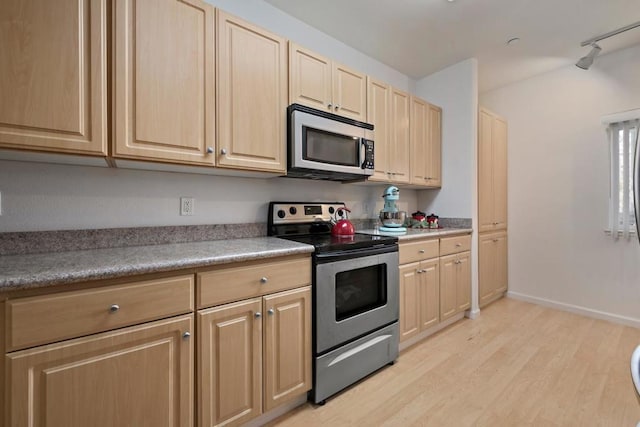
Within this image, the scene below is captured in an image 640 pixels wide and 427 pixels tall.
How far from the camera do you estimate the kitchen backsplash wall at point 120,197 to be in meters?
1.29

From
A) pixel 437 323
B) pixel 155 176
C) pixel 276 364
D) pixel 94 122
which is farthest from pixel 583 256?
pixel 94 122

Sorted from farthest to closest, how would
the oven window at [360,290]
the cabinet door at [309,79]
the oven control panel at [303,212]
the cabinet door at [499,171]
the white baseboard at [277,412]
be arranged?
the cabinet door at [499,171]
the oven control panel at [303,212]
the cabinet door at [309,79]
the oven window at [360,290]
the white baseboard at [277,412]

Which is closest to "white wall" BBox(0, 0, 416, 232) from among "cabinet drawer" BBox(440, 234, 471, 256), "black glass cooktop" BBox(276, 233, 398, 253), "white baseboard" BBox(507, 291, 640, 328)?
"black glass cooktop" BBox(276, 233, 398, 253)

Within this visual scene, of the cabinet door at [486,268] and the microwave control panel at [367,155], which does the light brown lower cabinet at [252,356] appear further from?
the cabinet door at [486,268]

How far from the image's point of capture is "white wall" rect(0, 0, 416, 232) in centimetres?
130

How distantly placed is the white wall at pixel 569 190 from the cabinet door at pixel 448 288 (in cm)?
132

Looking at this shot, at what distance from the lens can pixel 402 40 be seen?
249cm

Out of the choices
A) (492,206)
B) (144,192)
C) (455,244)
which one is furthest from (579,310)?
(144,192)

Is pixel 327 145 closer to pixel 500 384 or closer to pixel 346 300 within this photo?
pixel 346 300

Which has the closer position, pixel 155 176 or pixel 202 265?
pixel 202 265

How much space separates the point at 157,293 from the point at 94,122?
0.77 meters

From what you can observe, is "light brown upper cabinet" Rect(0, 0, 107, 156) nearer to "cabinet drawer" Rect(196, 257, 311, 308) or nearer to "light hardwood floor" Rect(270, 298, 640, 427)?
"cabinet drawer" Rect(196, 257, 311, 308)

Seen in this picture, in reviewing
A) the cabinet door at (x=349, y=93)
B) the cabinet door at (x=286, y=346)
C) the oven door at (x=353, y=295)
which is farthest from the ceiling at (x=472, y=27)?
the cabinet door at (x=286, y=346)

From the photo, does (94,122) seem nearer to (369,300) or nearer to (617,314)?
(369,300)
